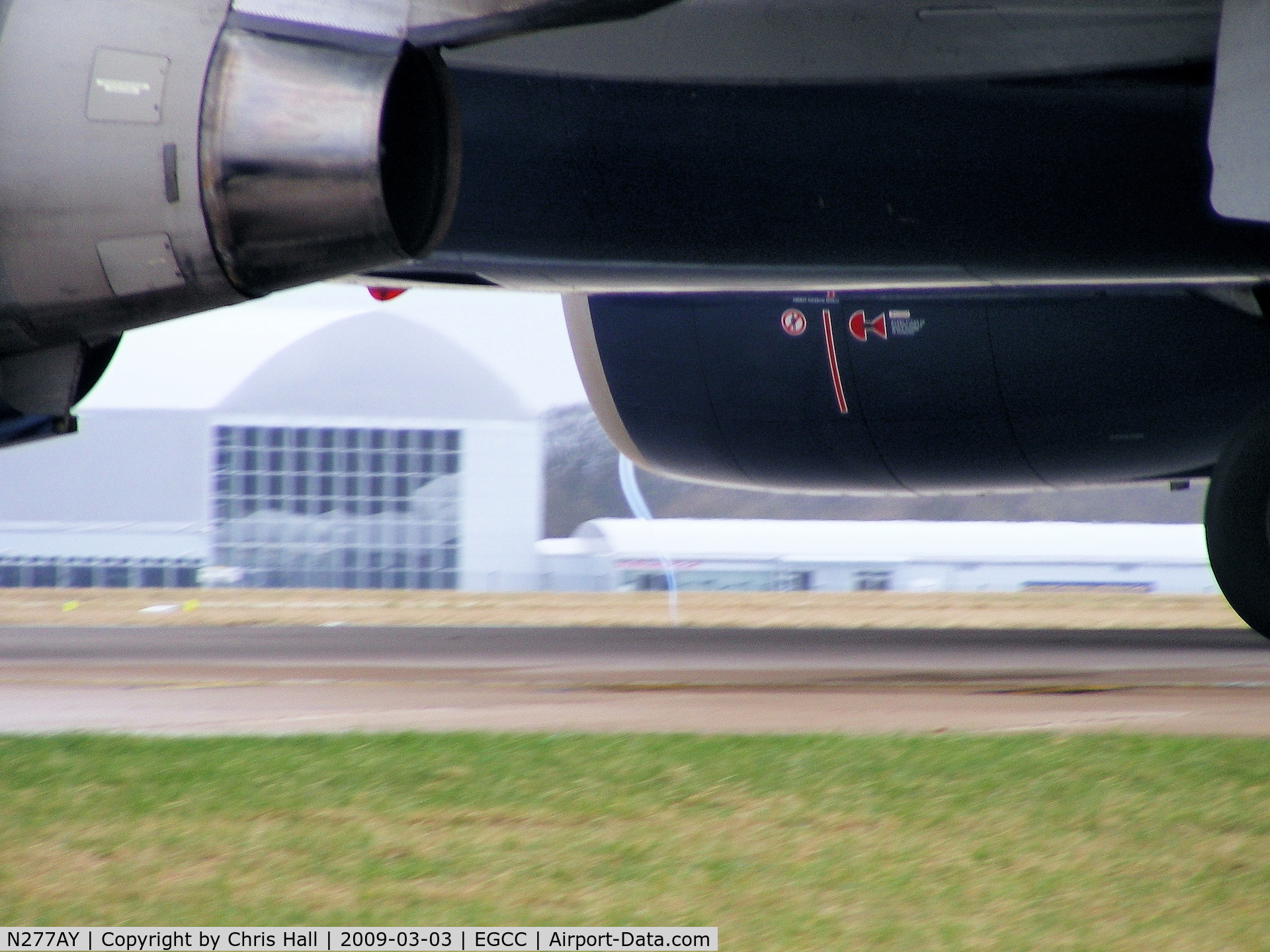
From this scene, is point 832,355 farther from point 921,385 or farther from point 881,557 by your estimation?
point 881,557

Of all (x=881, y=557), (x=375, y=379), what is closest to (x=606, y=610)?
(x=881, y=557)

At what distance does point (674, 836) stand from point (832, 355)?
729cm

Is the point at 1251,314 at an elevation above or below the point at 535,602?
above

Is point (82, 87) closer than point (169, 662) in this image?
Yes

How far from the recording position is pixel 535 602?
19969 millimetres

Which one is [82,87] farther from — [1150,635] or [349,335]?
[349,335]

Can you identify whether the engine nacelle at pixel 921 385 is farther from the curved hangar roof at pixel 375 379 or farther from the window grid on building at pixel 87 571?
the curved hangar roof at pixel 375 379

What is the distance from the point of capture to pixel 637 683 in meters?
6.19

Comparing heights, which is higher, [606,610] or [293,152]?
[293,152]

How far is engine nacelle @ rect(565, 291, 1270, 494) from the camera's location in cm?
934

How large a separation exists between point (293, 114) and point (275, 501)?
43.4 meters

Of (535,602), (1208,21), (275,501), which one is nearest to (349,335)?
(275,501)

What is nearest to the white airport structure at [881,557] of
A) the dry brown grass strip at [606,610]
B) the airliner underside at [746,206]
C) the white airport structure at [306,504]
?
the white airport structure at [306,504]

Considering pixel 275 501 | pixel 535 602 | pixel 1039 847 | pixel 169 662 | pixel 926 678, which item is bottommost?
pixel 275 501
